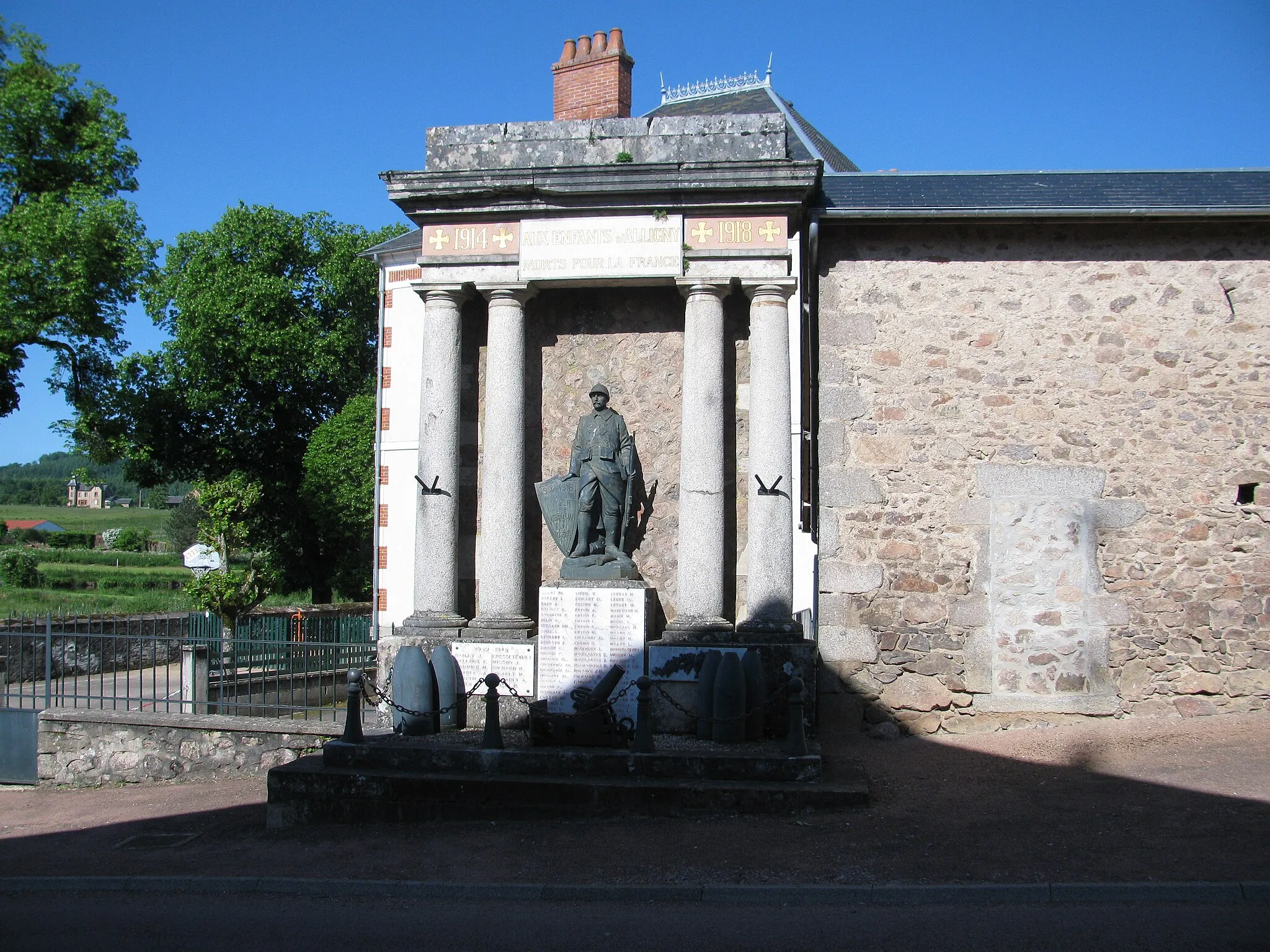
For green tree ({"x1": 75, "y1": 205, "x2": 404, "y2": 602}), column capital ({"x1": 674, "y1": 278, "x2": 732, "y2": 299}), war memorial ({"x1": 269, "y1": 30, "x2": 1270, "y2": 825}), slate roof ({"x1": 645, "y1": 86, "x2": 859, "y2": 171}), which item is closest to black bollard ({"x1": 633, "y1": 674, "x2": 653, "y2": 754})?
war memorial ({"x1": 269, "y1": 30, "x2": 1270, "y2": 825})

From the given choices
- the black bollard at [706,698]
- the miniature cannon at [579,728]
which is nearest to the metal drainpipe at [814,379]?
the black bollard at [706,698]

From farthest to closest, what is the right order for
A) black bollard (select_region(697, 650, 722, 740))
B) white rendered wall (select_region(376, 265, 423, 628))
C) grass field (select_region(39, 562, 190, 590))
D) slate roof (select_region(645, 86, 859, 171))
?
grass field (select_region(39, 562, 190, 590)) < white rendered wall (select_region(376, 265, 423, 628)) < slate roof (select_region(645, 86, 859, 171)) < black bollard (select_region(697, 650, 722, 740))

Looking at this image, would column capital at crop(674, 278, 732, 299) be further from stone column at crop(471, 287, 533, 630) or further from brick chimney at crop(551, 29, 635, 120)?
brick chimney at crop(551, 29, 635, 120)

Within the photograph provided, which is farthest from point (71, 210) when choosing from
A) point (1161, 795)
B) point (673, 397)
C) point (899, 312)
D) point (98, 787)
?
point (1161, 795)

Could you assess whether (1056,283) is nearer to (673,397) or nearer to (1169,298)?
(1169,298)

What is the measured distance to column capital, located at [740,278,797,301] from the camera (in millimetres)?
8898

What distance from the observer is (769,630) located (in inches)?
333

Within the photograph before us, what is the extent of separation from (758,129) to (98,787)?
31.4 feet

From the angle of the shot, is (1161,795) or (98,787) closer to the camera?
(1161,795)

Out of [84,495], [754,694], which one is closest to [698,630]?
[754,694]

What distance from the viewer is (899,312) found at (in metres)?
9.28

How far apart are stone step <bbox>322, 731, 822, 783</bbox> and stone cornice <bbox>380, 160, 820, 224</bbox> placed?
4700 millimetres

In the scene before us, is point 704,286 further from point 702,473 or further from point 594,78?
point 594,78

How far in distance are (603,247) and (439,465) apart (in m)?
2.52
